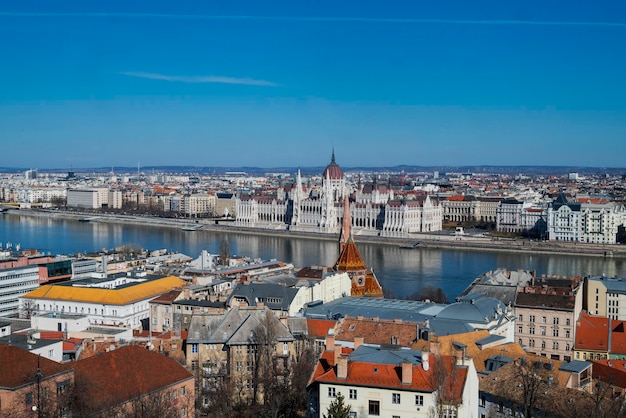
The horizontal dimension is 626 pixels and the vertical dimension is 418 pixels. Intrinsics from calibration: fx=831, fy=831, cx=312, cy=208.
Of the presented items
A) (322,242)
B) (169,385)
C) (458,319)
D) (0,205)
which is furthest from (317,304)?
(0,205)

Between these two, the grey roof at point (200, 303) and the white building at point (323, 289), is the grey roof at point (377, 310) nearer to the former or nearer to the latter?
the white building at point (323, 289)

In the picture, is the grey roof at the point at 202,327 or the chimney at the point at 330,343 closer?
the chimney at the point at 330,343

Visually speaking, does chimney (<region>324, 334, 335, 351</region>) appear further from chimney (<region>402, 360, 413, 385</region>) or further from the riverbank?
the riverbank

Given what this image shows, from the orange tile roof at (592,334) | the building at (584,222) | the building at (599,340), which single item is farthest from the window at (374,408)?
the building at (584,222)

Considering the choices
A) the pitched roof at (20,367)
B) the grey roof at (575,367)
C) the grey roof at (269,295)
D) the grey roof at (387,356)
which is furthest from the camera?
the grey roof at (269,295)

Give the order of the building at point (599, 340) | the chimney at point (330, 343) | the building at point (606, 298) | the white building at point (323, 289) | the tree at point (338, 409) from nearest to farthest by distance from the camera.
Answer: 1. the tree at point (338, 409)
2. the chimney at point (330, 343)
3. the building at point (599, 340)
4. the white building at point (323, 289)
5. the building at point (606, 298)

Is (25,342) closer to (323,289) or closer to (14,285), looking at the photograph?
(323,289)
